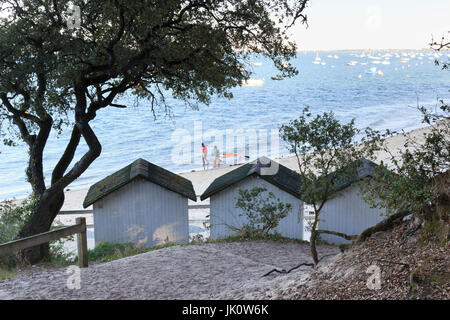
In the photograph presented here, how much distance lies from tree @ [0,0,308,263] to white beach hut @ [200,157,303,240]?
4337 millimetres

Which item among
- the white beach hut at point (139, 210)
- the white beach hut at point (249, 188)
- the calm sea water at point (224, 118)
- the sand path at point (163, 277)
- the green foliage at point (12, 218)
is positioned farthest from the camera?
the calm sea water at point (224, 118)

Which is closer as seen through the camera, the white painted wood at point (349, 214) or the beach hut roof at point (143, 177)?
the white painted wood at point (349, 214)

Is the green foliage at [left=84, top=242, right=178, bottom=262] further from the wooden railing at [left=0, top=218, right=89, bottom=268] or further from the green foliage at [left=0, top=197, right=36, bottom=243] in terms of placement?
the wooden railing at [left=0, top=218, right=89, bottom=268]

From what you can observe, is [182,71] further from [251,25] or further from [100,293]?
[100,293]

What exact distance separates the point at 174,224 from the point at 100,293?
9.35m

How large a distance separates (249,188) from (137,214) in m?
4.50

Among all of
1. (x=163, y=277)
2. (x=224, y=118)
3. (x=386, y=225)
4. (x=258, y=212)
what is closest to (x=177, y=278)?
(x=163, y=277)

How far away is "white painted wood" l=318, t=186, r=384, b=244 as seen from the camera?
1698cm

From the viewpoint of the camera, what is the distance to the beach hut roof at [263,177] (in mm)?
17047

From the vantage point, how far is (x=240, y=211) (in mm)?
17281

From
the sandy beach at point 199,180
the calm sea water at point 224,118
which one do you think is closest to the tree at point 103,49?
the calm sea water at point 224,118

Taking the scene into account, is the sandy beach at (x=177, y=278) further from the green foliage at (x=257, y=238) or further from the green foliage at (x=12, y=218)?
the green foliage at (x=12, y=218)

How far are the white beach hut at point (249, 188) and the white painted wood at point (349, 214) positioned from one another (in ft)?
3.84

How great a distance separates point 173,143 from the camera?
218 feet
